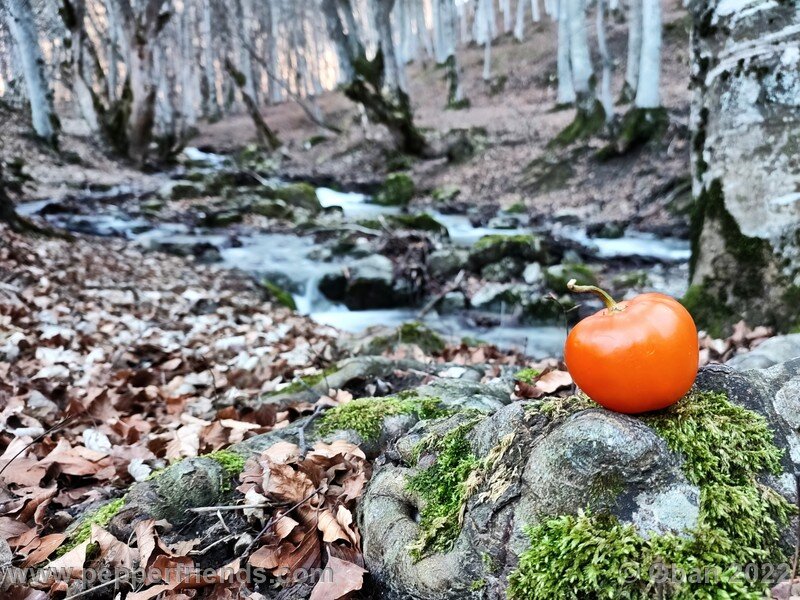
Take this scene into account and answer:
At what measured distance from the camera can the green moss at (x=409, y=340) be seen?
5.12 m

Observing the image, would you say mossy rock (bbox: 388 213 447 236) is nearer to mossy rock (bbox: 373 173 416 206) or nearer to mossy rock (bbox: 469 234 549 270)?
mossy rock (bbox: 469 234 549 270)

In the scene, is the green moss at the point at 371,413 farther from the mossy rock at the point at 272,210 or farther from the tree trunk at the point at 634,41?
the tree trunk at the point at 634,41

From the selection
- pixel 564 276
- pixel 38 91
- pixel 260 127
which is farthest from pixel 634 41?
pixel 38 91

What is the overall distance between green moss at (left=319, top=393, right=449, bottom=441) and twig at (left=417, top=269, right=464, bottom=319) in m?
5.58

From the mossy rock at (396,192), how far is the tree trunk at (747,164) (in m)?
13.5

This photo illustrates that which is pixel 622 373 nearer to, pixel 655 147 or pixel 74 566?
pixel 74 566

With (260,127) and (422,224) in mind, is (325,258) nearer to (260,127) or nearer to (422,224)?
(422,224)

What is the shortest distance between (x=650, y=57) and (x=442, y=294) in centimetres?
1123

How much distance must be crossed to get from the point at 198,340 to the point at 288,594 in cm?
397

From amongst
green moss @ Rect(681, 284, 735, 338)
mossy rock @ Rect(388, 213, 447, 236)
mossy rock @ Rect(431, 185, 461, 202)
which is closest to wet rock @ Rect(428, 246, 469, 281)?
mossy rock @ Rect(388, 213, 447, 236)

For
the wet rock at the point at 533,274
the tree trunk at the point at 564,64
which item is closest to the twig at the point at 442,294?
the wet rock at the point at 533,274

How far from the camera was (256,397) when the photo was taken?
12.1 ft

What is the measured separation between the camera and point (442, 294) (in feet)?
27.9

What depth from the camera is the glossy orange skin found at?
4.22ft
